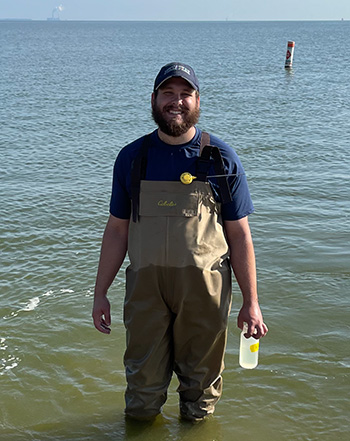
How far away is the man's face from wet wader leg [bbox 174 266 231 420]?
83 cm

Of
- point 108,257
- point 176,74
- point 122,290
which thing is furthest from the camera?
point 122,290

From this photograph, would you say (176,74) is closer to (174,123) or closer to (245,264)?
(174,123)

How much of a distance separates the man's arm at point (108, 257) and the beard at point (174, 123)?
644 mm

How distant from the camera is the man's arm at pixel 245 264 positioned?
393 cm

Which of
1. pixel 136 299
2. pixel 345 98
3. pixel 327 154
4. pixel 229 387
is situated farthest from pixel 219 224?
pixel 345 98

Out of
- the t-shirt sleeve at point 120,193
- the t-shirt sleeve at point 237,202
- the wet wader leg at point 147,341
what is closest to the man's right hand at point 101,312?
the wet wader leg at point 147,341

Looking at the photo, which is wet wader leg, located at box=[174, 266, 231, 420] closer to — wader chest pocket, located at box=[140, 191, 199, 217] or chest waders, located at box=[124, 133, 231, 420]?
chest waders, located at box=[124, 133, 231, 420]

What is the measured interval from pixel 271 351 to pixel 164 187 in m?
2.45

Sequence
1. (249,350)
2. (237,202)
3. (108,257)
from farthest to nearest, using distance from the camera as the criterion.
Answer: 1. (249,350)
2. (108,257)
3. (237,202)

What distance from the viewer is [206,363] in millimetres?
4105

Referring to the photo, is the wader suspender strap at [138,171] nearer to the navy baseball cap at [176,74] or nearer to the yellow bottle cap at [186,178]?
the yellow bottle cap at [186,178]

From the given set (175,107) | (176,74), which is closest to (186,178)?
(175,107)

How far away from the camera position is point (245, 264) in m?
3.99

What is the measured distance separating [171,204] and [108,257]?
62 cm
